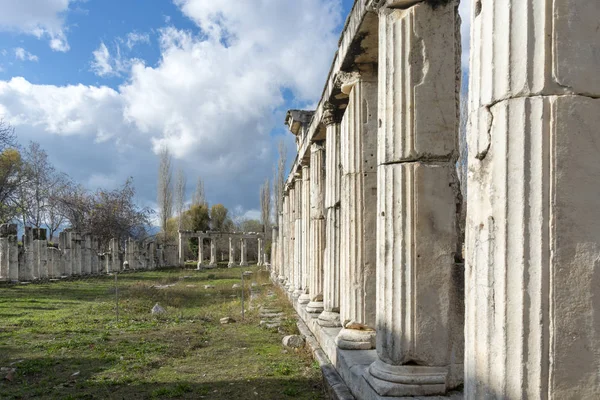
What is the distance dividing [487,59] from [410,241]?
1.90 meters

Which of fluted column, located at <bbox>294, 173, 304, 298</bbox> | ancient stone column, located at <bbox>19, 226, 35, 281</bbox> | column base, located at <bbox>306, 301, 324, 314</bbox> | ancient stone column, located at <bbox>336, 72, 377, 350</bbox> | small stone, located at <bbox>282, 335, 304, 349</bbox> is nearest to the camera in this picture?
ancient stone column, located at <bbox>336, 72, 377, 350</bbox>

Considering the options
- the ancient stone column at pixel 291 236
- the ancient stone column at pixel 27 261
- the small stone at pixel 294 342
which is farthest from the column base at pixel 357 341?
the ancient stone column at pixel 27 261

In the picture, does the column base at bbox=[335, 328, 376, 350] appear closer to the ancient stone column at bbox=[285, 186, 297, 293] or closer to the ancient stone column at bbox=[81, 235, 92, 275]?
the ancient stone column at bbox=[285, 186, 297, 293]

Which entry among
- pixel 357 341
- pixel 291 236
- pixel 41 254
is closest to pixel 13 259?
pixel 41 254

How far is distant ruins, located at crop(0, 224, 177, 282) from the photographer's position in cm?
2450

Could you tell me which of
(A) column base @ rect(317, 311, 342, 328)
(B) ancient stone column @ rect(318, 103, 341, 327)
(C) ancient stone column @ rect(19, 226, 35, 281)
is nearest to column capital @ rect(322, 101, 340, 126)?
(B) ancient stone column @ rect(318, 103, 341, 327)

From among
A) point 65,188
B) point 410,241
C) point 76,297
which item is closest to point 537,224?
point 410,241

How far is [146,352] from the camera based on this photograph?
877cm

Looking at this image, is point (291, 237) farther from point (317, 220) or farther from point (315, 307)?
point (315, 307)

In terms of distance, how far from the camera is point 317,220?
11625 mm

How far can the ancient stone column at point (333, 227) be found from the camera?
27.7 feet

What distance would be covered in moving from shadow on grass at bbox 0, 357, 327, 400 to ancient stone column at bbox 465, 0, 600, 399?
13.4ft

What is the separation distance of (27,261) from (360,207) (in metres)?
23.6

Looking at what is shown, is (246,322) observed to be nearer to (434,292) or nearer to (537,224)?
(434,292)
